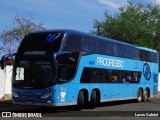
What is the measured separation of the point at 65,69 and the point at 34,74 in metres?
1.44

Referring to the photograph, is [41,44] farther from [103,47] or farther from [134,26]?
[134,26]

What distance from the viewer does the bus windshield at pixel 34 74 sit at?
1777 centimetres

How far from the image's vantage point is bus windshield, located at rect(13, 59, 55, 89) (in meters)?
17.8

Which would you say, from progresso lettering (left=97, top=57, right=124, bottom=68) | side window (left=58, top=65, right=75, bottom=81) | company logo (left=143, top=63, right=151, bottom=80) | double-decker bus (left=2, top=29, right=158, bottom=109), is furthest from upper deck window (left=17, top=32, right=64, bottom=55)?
company logo (left=143, top=63, right=151, bottom=80)

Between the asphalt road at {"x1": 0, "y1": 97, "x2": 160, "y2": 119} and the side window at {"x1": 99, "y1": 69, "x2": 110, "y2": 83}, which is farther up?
the side window at {"x1": 99, "y1": 69, "x2": 110, "y2": 83}

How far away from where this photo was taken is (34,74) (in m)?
18.0

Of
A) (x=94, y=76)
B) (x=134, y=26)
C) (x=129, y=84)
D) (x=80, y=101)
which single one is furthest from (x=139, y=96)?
(x=134, y=26)

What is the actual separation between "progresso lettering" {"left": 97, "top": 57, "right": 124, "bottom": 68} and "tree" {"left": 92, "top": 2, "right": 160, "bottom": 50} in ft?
108

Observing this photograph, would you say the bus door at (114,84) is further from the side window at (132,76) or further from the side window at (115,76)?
the side window at (132,76)

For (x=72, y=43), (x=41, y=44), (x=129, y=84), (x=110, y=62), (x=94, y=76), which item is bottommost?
(x=129, y=84)

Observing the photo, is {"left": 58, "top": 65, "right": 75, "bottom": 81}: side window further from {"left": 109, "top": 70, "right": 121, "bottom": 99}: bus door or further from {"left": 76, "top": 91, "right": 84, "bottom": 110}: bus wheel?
{"left": 109, "top": 70, "right": 121, "bottom": 99}: bus door

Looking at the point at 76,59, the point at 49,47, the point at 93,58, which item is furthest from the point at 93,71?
the point at 49,47

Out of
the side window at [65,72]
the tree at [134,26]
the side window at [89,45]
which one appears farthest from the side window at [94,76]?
the tree at [134,26]

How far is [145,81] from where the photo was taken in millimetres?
28562
